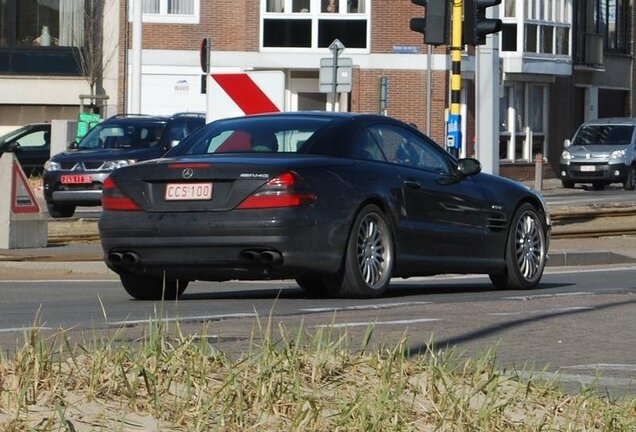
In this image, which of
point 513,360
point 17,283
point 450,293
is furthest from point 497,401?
point 17,283

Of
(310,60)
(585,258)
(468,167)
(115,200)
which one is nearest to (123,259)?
(115,200)

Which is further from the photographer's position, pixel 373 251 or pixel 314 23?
pixel 314 23

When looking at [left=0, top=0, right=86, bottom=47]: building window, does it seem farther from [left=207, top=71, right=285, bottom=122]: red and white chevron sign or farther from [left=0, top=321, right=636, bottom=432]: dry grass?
[left=0, top=321, right=636, bottom=432]: dry grass

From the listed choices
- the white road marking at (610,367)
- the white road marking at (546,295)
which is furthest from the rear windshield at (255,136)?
the white road marking at (610,367)

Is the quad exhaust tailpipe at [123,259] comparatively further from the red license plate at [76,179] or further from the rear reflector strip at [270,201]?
the red license plate at [76,179]

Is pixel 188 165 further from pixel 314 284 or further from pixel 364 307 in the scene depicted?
pixel 364 307

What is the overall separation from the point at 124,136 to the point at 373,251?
15.6 meters

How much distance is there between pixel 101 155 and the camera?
25.9 meters

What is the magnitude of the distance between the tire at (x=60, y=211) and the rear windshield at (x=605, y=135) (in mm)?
22737

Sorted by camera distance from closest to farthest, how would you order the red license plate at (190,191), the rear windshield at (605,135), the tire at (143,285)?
1. the red license plate at (190,191)
2. the tire at (143,285)
3. the rear windshield at (605,135)

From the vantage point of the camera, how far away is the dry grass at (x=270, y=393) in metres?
5.64

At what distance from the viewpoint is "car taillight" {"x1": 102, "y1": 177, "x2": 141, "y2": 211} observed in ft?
38.1

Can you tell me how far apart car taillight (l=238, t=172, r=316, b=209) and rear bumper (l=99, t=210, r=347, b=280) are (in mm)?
66

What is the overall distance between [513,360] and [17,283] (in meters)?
6.84
